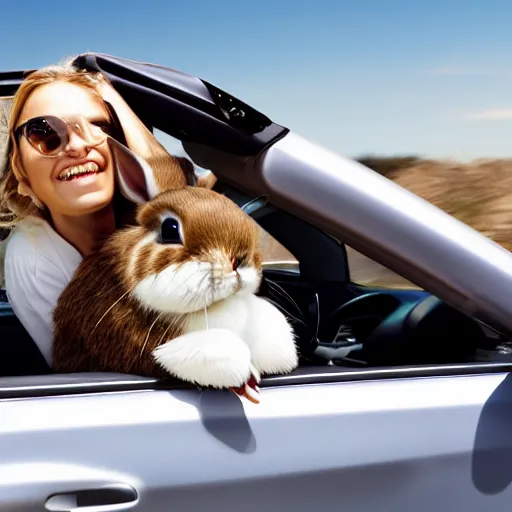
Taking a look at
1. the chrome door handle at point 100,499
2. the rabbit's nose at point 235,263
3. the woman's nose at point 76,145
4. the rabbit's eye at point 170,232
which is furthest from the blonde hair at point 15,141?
the chrome door handle at point 100,499

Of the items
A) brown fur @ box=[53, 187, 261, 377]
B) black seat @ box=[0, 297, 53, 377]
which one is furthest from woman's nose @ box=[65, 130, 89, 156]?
black seat @ box=[0, 297, 53, 377]

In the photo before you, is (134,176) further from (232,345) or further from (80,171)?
(232,345)

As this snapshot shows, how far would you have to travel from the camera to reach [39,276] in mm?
1863

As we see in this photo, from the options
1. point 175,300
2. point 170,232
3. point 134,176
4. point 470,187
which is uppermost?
point 134,176

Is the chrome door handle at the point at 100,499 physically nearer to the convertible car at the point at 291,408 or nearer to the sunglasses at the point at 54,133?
the convertible car at the point at 291,408

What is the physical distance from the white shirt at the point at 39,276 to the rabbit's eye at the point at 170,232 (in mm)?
283

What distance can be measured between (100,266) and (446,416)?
761 millimetres

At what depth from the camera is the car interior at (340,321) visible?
1.90 metres

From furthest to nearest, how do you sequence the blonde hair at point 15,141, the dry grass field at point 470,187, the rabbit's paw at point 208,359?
the dry grass field at point 470,187 < the blonde hair at point 15,141 < the rabbit's paw at point 208,359

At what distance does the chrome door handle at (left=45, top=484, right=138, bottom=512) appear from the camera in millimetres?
1469

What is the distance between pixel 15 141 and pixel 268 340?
0.73 metres

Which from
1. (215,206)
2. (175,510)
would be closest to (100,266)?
(215,206)

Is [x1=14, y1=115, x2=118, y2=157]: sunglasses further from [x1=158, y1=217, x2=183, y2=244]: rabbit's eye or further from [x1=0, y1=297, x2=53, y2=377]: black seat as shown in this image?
[x1=0, y1=297, x2=53, y2=377]: black seat

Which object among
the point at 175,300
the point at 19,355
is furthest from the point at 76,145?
the point at 19,355
